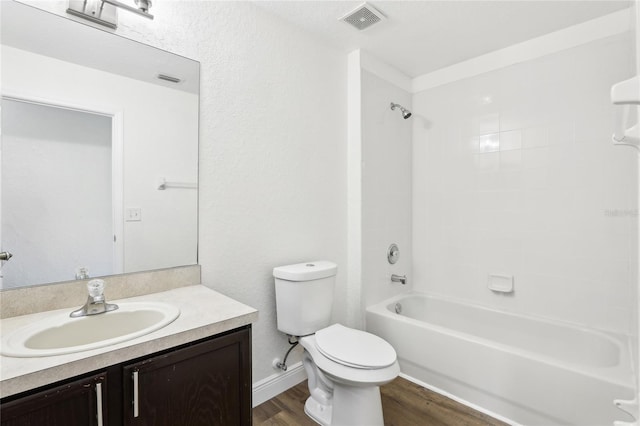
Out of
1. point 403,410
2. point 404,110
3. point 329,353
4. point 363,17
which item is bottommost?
point 403,410

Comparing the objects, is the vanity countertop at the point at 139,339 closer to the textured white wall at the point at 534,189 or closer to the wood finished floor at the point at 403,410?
the wood finished floor at the point at 403,410

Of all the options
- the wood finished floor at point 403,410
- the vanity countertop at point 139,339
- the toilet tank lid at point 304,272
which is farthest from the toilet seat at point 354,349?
the vanity countertop at point 139,339

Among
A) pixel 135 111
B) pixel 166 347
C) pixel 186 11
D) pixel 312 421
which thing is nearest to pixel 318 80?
pixel 186 11

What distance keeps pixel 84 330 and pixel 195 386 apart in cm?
48

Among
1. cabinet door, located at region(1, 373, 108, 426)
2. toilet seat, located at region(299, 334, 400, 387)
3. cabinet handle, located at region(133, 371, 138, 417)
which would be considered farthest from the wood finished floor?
cabinet door, located at region(1, 373, 108, 426)

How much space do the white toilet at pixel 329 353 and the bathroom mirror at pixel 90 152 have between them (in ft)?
2.01

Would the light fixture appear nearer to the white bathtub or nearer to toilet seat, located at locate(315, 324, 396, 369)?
toilet seat, located at locate(315, 324, 396, 369)

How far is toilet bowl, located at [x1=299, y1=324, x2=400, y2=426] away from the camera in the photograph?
5.00ft

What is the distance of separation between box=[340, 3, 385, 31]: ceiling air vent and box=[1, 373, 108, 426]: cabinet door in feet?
7.00

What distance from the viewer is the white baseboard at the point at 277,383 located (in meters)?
1.90

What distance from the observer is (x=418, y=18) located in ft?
6.72

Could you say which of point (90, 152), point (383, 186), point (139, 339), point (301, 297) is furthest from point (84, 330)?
point (383, 186)

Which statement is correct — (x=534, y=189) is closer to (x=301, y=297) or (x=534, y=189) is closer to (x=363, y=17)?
(x=363, y=17)

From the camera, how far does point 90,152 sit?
1.36 metres
